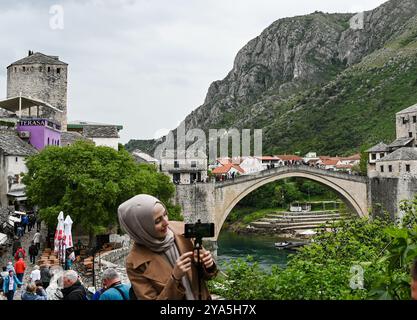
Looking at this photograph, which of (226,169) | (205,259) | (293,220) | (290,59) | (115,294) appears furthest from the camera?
(290,59)

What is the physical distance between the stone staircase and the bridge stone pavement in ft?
32.1

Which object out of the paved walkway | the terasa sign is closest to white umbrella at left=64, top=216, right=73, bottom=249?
the paved walkway

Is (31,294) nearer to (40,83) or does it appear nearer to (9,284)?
(9,284)

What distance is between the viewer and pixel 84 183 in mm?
17953

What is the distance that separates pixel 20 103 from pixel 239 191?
13.6 meters

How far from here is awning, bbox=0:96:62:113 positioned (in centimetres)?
2984

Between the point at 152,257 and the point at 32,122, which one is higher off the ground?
the point at 32,122

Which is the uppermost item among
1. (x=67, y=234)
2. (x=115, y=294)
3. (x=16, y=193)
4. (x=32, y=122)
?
(x=32, y=122)

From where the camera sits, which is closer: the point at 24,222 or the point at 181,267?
the point at 181,267

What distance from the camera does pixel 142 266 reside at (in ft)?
9.38

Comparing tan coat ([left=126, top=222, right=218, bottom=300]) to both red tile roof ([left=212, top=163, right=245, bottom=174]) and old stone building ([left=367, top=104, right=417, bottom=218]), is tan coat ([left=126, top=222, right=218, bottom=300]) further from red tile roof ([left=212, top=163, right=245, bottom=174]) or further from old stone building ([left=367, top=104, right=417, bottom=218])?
red tile roof ([left=212, top=163, right=245, bottom=174])

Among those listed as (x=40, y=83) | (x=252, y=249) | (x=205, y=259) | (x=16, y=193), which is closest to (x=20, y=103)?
(x=40, y=83)

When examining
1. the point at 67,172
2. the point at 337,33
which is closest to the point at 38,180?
the point at 67,172

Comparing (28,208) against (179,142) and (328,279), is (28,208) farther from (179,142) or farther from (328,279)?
(179,142)
